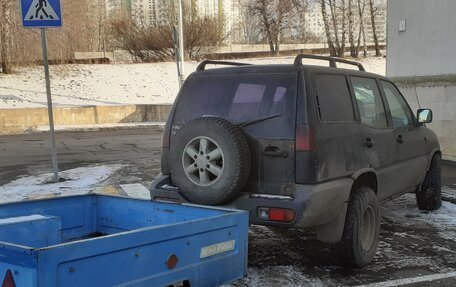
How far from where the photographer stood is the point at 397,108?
6.20 m

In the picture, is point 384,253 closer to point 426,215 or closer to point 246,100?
point 426,215

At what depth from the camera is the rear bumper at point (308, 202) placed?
434cm

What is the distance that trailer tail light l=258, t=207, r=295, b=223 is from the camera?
4.36m

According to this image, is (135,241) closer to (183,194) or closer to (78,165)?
(183,194)

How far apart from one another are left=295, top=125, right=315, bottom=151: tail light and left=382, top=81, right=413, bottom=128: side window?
1.93 meters

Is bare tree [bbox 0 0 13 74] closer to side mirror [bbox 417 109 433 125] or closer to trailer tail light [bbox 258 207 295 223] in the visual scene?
side mirror [bbox 417 109 433 125]

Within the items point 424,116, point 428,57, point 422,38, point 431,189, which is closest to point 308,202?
point 424,116

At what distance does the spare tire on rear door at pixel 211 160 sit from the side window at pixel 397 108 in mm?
2357

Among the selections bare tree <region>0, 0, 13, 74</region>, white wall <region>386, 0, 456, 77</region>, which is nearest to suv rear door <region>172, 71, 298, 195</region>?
white wall <region>386, 0, 456, 77</region>

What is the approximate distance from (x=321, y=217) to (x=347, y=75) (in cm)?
159

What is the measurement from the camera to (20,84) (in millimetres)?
25234

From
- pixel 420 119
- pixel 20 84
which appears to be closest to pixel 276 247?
pixel 420 119

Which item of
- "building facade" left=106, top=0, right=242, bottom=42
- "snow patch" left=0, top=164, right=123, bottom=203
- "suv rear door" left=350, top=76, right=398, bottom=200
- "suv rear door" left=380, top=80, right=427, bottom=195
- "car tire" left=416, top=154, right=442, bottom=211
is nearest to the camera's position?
"suv rear door" left=350, top=76, right=398, bottom=200

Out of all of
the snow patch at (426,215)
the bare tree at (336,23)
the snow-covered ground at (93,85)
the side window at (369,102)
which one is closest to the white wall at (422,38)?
the snow patch at (426,215)
